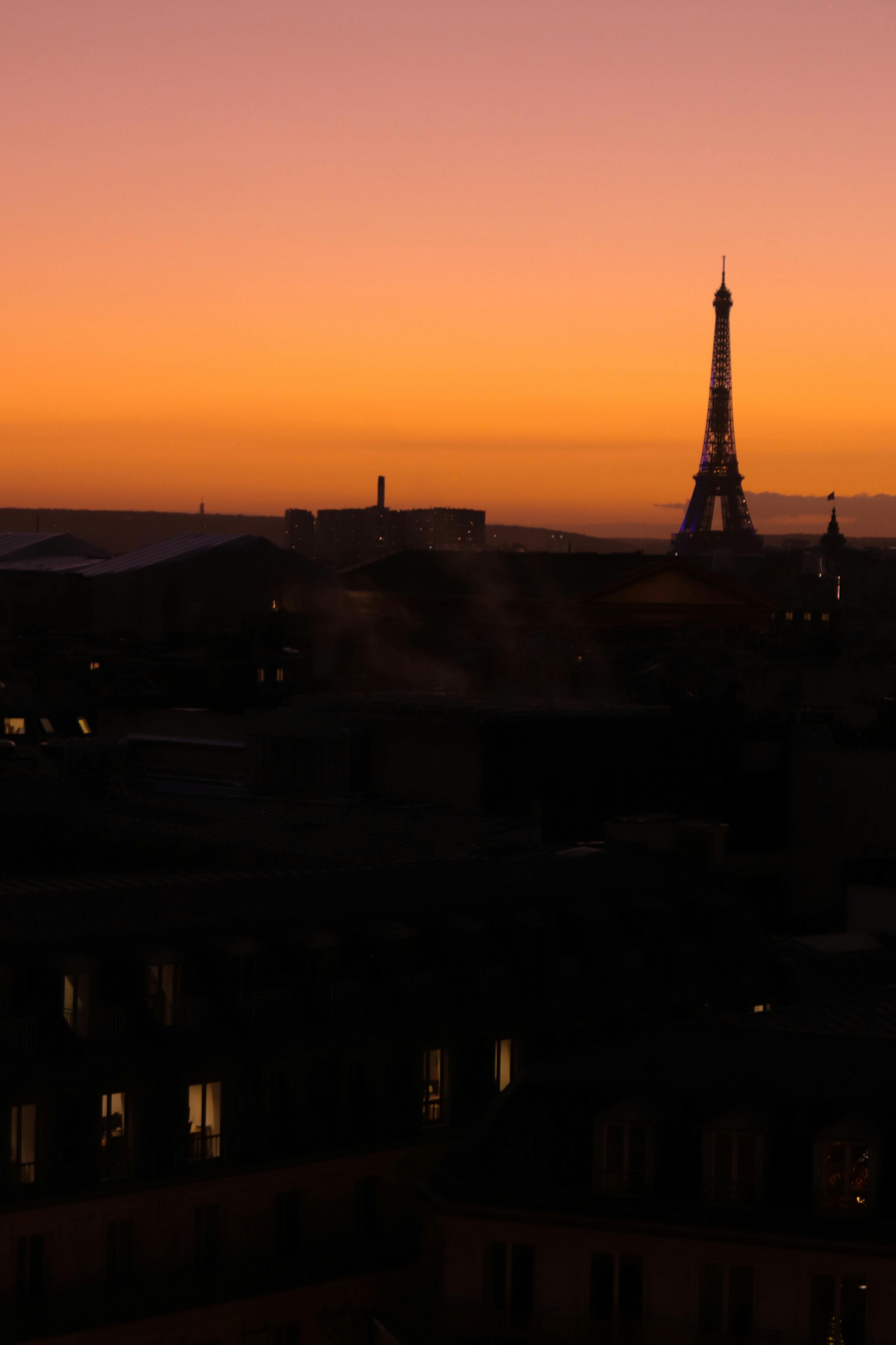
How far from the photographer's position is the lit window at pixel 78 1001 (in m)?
35.2

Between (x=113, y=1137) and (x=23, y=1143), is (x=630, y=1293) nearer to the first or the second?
(x=113, y=1137)

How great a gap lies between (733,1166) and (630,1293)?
2.41 meters

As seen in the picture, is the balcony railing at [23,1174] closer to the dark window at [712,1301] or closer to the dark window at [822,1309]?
the dark window at [712,1301]

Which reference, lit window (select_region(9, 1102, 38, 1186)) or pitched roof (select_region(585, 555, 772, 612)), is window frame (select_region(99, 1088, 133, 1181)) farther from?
pitched roof (select_region(585, 555, 772, 612))

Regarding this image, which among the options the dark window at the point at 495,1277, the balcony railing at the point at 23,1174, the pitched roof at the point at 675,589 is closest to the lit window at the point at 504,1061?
the dark window at the point at 495,1277

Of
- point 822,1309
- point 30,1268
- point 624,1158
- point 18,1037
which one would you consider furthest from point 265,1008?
point 822,1309

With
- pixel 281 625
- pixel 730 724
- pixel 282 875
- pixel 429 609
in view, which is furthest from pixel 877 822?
pixel 429 609

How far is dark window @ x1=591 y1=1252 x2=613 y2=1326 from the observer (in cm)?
3138

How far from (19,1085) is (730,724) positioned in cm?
4021

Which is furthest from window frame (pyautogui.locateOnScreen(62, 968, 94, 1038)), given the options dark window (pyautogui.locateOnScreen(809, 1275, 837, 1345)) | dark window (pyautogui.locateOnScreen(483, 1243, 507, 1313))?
dark window (pyautogui.locateOnScreen(809, 1275, 837, 1345))

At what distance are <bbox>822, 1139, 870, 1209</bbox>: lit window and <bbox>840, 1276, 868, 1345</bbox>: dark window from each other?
1.05 meters

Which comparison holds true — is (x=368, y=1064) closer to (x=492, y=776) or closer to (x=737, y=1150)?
(x=737, y=1150)

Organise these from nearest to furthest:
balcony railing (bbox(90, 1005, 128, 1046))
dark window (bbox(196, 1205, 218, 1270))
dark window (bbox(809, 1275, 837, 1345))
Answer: dark window (bbox(809, 1275, 837, 1345))
balcony railing (bbox(90, 1005, 128, 1046))
dark window (bbox(196, 1205, 218, 1270))

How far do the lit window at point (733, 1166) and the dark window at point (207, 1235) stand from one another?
9.16 m
